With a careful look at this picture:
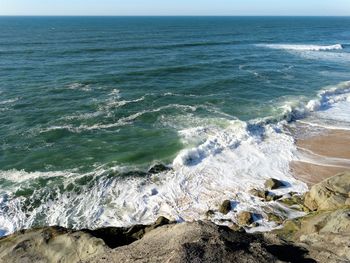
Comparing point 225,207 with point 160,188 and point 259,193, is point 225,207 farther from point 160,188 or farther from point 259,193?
point 160,188

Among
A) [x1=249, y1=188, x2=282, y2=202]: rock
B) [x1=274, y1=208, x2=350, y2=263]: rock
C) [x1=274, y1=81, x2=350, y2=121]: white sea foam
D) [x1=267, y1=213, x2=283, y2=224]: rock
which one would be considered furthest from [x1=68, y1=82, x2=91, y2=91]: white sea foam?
[x1=274, y1=208, x2=350, y2=263]: rock

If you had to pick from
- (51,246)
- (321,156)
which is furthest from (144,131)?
(51,246)

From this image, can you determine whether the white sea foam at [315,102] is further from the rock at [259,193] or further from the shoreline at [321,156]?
the rock at [259,193]

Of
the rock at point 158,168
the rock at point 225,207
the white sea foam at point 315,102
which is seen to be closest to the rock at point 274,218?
the rock at point 225,207

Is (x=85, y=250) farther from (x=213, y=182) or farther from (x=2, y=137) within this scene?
(x=2, y=137)

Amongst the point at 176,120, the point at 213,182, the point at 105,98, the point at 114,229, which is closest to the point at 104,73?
the point at 105,98
